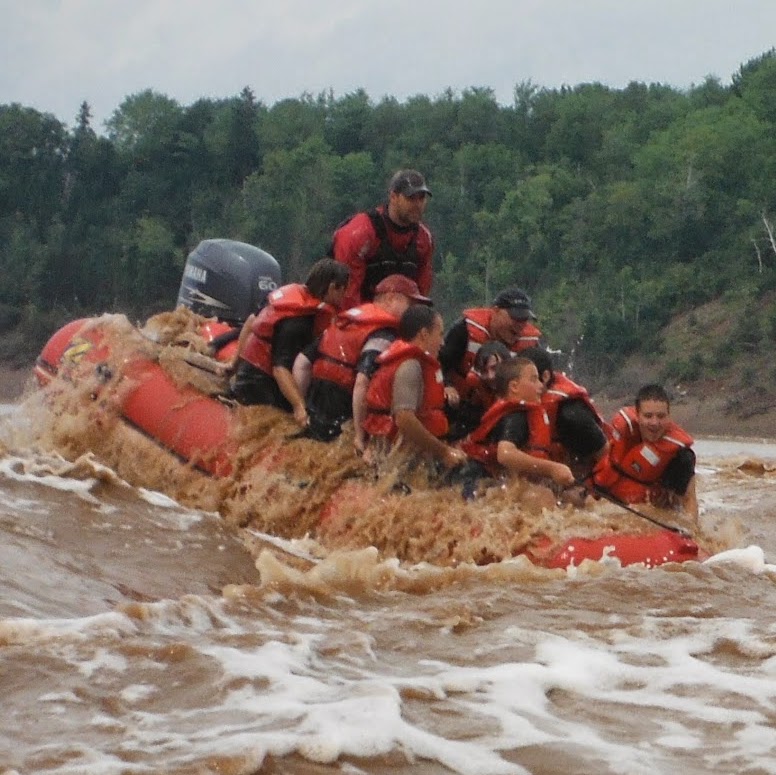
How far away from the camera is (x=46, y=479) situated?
818 cm

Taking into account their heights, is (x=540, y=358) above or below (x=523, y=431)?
above

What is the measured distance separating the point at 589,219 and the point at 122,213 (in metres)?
17.2

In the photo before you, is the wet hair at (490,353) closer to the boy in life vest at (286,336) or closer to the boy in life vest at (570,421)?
the boy in life vest at (570,421)

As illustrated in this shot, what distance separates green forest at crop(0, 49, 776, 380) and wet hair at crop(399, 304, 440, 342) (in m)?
37.4

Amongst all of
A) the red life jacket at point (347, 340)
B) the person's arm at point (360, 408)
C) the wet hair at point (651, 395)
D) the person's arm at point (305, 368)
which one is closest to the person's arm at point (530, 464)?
the wet hair at point (651, 395)

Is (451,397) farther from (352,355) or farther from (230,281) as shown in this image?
(230,281)

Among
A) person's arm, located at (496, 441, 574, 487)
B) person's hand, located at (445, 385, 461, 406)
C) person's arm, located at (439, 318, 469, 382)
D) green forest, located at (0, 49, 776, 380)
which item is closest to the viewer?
person's arm, located at (496, 441, 574, 487)

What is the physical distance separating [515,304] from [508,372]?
90 cm

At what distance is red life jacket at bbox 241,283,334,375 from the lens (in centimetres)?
809

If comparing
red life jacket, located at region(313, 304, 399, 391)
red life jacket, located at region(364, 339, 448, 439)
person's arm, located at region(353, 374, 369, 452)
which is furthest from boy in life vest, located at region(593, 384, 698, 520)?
red life jacket, located at region(313, 304, 399, 391)

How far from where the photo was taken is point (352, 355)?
24.9ft

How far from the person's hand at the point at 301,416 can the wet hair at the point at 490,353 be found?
0.93m

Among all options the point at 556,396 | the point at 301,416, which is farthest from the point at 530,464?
the point at 301,416

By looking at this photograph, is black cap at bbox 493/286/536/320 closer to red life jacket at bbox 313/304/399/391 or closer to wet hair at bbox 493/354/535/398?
red life jacket at bbox 313/304/399/391
